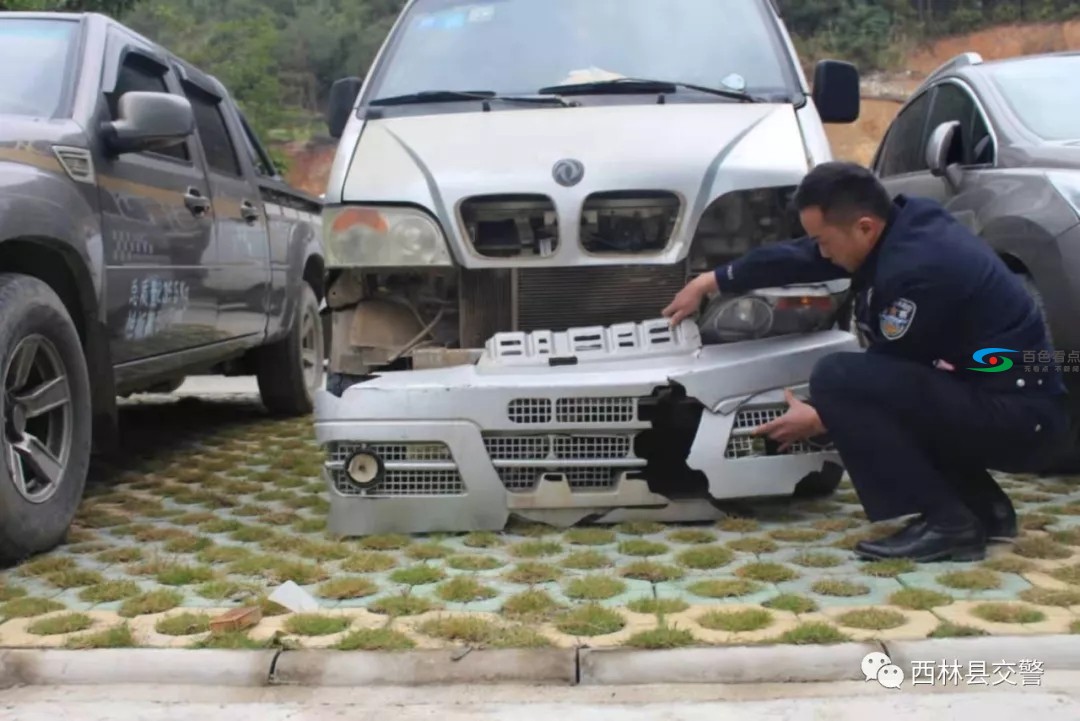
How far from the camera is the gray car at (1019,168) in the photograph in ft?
14.4

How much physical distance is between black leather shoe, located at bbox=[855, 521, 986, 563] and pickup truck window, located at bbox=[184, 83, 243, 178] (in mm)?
3827

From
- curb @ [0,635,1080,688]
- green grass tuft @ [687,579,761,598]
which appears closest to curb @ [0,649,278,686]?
curb @ [0,635,1080,688]

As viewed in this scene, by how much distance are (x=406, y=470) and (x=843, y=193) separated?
1.74 m

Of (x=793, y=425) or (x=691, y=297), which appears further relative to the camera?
(x=691, y=297)

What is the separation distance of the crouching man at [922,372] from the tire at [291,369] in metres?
4.06

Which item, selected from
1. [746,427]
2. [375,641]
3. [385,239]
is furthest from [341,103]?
[375,641]

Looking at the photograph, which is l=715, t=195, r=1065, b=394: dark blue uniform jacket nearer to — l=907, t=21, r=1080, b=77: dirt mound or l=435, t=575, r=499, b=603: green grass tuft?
l=435, t=575, r=499, b=603: green grass tuft

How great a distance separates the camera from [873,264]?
146 inches

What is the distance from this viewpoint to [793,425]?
151 inches

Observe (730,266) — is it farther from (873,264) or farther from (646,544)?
(646,544)

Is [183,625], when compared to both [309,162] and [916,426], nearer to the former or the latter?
[916,426]

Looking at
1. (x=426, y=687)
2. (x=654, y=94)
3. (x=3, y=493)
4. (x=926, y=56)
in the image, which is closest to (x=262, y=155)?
(x=654, y=94)

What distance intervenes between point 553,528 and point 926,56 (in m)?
44.3

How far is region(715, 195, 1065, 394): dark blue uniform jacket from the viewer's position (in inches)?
139
